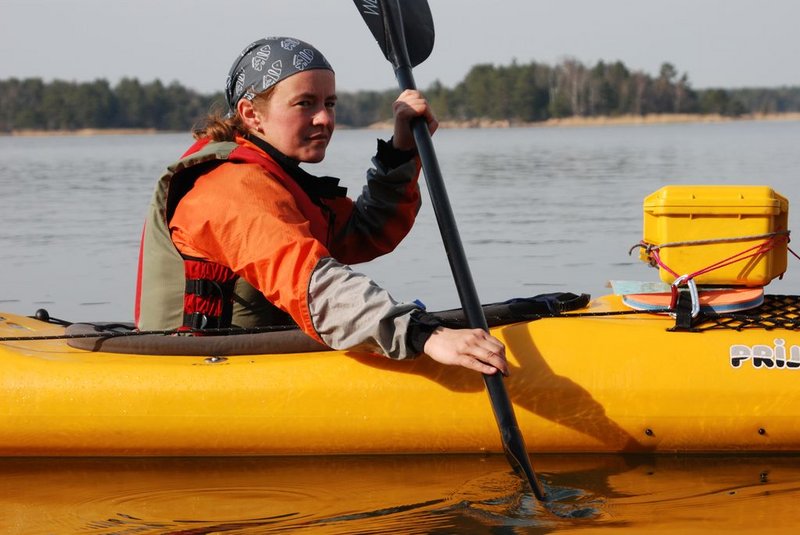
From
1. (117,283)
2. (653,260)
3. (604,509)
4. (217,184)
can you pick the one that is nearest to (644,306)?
(653,260)

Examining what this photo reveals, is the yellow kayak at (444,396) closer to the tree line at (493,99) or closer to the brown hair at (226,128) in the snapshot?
the brown hair at (226,128)

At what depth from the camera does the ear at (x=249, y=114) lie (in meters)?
3.68

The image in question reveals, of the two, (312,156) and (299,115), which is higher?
(299,115)

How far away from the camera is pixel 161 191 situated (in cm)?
359

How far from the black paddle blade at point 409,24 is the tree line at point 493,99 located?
66516 millimetres

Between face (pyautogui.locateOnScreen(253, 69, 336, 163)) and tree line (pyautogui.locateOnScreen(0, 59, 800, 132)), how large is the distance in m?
67.3

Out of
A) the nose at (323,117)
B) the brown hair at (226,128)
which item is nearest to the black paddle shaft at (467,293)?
the nose at (323,117)

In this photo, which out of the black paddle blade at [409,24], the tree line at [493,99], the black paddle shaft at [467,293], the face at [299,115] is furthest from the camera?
the tree line at [493,99]

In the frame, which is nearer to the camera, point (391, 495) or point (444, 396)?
point (391, 495)

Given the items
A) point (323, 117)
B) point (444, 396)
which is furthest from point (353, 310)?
point (323, 117)

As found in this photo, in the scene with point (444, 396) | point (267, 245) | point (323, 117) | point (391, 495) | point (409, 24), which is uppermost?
point (409, 24)

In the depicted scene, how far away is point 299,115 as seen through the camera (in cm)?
362

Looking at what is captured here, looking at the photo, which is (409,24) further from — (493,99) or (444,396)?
(493,99)

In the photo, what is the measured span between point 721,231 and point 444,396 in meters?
1.04
